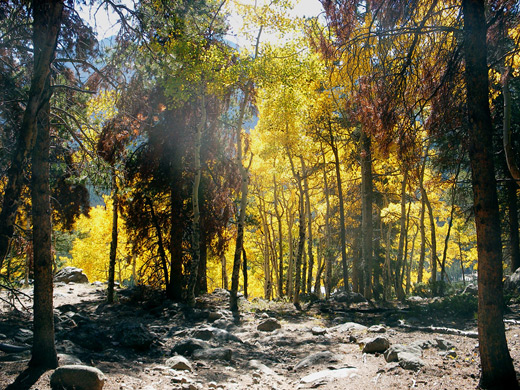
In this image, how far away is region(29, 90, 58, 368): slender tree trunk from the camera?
5.32 metres

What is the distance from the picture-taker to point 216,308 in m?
13.5

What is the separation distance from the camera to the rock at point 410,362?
5.67 meters

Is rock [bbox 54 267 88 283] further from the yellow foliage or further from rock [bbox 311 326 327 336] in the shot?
rock [bbox 311 326 327 336]

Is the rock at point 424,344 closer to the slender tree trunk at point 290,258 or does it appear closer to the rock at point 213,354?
the rock at point 213,354

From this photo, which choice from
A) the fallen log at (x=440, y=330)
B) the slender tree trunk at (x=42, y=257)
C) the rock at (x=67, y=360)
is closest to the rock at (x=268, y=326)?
the fallen log at (x=440, y=330)

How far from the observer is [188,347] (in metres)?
7.95

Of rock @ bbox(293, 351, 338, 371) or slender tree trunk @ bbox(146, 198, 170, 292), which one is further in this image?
slender tree trunk @ bbox(146, 198, 170, 292)

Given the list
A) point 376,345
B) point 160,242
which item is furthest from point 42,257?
point 160,242

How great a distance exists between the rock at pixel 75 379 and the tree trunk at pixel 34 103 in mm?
1844

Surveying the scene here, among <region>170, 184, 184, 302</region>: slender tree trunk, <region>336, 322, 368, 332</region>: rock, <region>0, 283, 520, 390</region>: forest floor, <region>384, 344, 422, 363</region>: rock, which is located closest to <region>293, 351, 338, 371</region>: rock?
<region>0, 283, 520, 390</region>: forest floor

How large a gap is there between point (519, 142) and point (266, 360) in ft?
42.1

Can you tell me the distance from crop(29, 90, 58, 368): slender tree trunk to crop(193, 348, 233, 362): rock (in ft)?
9.19

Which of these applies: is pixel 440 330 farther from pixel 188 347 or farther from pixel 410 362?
pixel 188 347

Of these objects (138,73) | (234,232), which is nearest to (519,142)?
(234,232)
